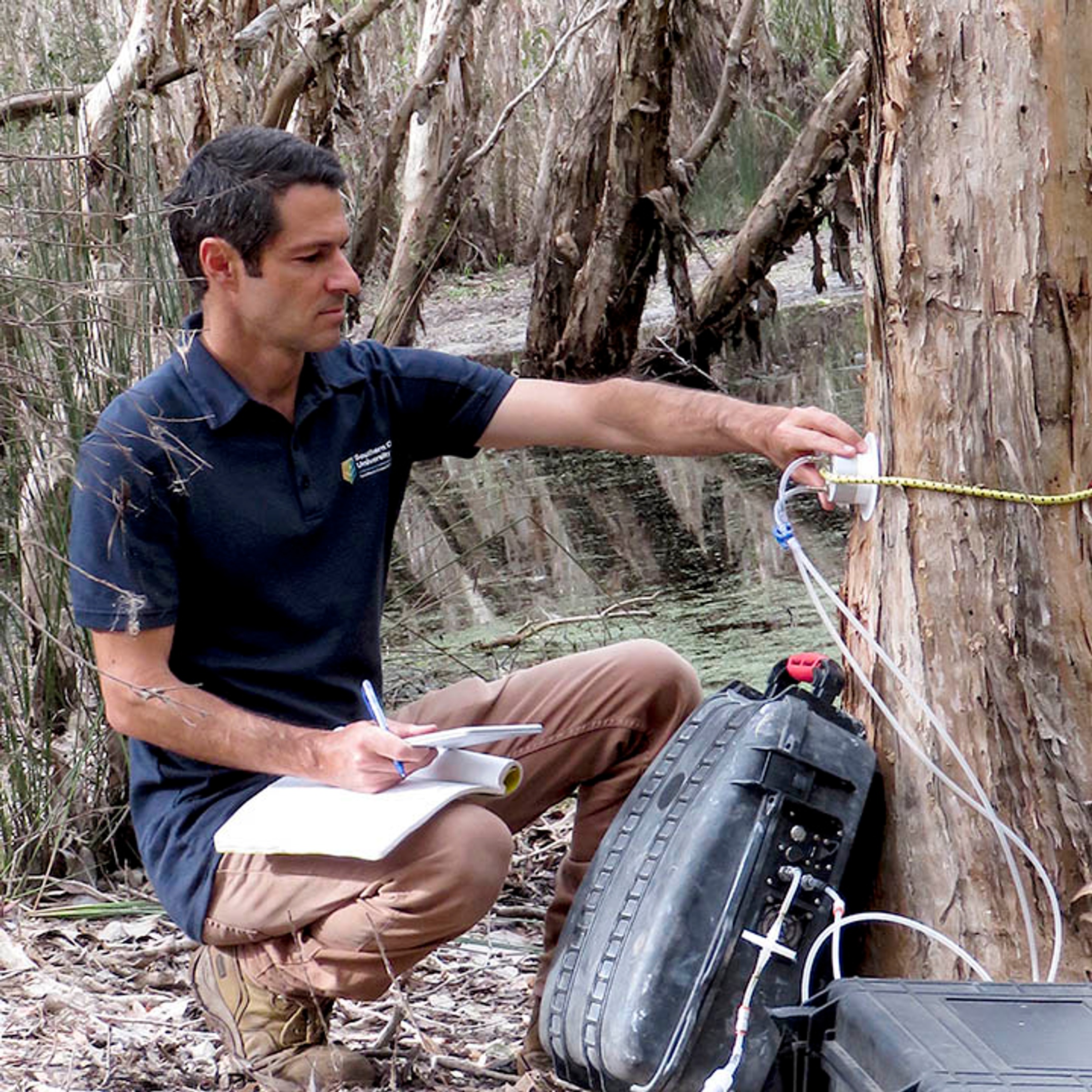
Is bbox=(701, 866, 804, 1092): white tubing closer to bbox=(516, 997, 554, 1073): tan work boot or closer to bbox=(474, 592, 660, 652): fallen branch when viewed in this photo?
bbox=(516, 997, 554, 1073): tan work boot

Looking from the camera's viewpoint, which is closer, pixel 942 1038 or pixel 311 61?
pixel 942 1038

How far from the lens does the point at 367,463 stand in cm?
267

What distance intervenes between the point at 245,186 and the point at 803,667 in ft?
3.39

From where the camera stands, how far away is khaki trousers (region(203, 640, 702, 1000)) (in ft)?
7.62

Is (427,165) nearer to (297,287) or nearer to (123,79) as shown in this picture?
(123,79)

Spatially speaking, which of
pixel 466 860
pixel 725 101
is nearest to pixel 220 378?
pixel 466 860

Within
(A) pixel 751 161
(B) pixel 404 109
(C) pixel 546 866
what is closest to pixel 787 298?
(A) pixel 751 161

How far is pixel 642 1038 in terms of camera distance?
2045 mm

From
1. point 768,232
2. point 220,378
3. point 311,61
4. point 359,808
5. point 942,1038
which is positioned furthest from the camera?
point 768,232

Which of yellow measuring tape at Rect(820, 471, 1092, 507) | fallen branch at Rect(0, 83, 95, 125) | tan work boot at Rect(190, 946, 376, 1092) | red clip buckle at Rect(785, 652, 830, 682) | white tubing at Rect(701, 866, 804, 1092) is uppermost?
fallen branch at Rect(0, 83, 95, 125)

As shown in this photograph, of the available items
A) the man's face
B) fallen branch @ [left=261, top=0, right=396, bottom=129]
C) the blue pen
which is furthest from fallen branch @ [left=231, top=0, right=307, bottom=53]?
the blue pen

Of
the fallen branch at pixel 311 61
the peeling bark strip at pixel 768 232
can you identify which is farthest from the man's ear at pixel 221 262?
the peeling bark strip at pixel 768 232

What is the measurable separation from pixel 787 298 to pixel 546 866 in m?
8.63

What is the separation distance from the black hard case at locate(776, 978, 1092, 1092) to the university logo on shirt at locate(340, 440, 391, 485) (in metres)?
1.13
